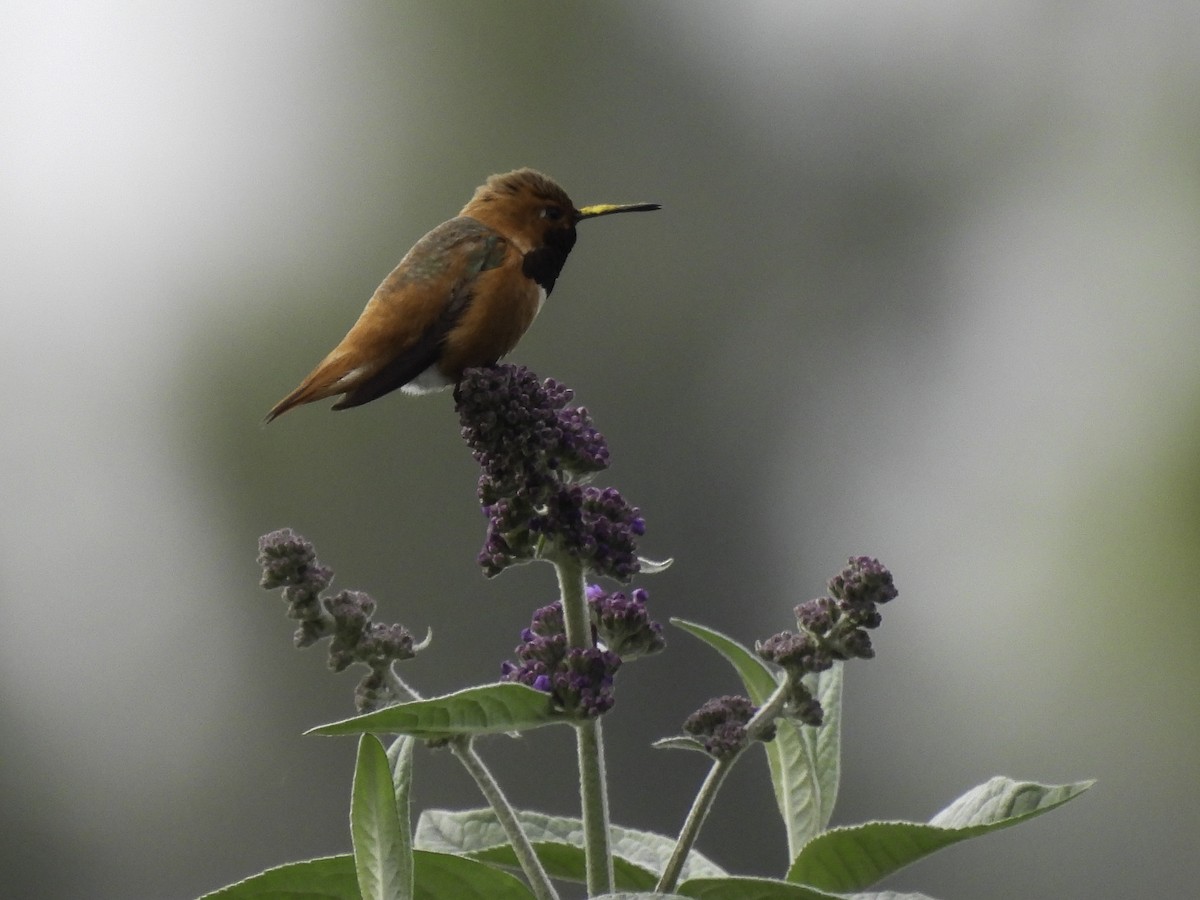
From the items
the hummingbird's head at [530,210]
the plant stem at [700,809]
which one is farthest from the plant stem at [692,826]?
the hummingbird's head at [530,210]

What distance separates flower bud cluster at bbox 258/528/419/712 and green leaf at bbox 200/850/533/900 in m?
0.08

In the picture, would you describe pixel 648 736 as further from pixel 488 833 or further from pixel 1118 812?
pixel 488 833

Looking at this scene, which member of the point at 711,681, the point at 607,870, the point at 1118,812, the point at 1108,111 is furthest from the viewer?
the point at 1108,111

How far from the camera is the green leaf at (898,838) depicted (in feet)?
1.73

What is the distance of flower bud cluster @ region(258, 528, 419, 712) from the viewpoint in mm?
502

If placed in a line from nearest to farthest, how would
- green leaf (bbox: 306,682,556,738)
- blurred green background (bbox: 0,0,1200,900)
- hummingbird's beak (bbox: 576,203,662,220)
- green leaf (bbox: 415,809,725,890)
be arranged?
green leaf (bbox: 306,682,556,738)
green leaf (bbox: 415,809,725,890)
hummingbird's beak (bbox: 576,203,662,220)
blurred green background (bbox: 0,0,1200,900)

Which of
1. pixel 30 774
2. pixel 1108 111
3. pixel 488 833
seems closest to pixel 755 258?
pixel 1108 111

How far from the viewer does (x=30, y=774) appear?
2145mm

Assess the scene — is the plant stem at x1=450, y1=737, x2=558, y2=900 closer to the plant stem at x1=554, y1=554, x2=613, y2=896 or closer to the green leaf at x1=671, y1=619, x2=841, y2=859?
the plant stem at x1=554, y1=554, x2=613, y2=896

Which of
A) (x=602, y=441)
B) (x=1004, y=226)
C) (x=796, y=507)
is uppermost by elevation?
(x=1004, y=226)

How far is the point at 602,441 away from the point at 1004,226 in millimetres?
2239

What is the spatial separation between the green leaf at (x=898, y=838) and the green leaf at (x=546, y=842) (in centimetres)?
8

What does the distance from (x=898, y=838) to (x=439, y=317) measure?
1.24 ft

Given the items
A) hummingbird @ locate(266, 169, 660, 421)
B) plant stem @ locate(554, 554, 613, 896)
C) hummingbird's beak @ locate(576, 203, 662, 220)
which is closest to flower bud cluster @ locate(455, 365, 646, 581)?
plant stem @ locate(554, 554, 613, 896)
